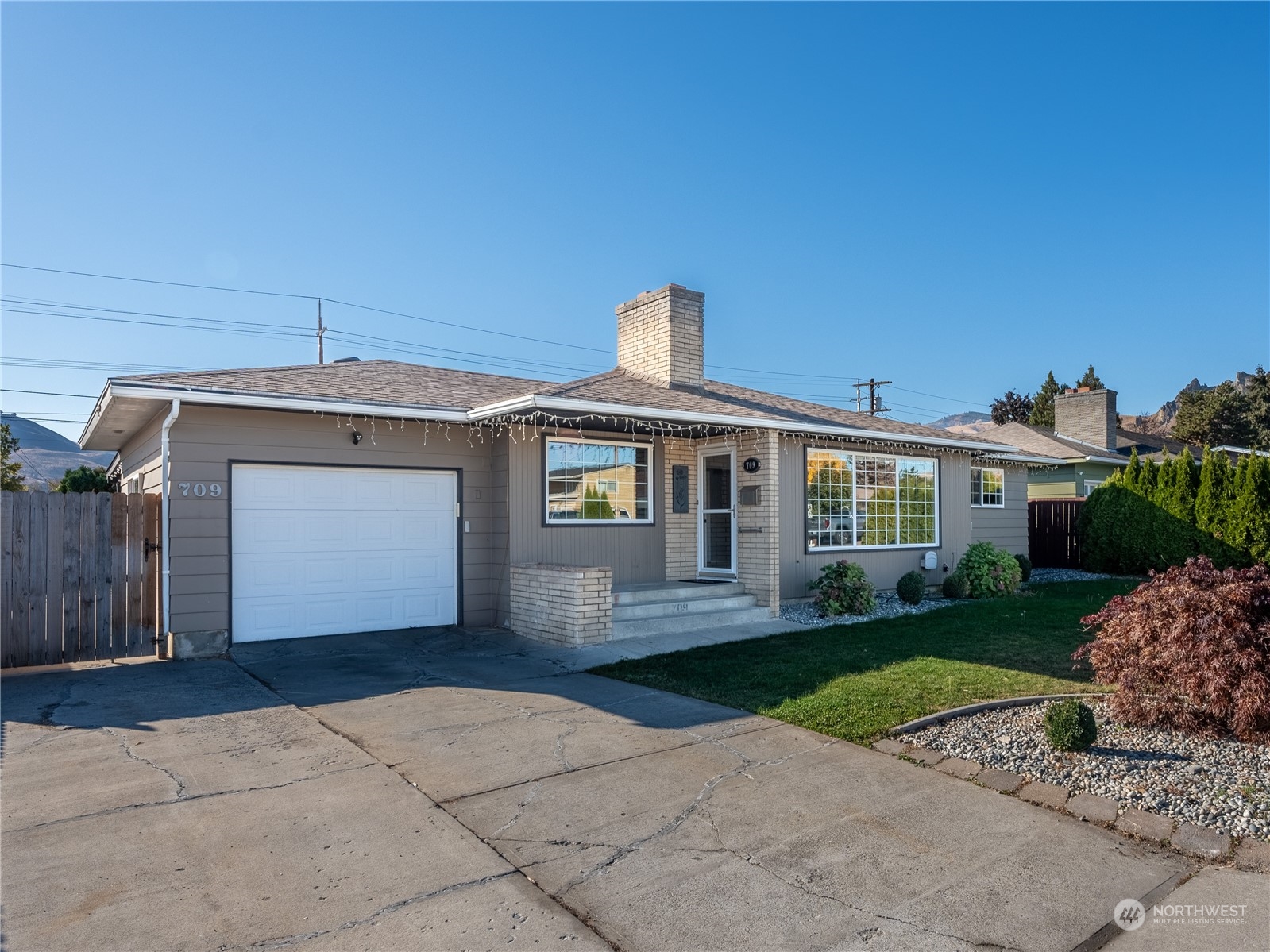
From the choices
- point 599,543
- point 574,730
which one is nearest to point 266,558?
point 599,543

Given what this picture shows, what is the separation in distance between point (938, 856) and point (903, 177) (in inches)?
530

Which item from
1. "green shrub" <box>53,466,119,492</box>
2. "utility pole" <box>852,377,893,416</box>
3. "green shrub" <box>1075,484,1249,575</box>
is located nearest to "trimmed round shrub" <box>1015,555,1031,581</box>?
"green shrub" <box>1075,484,1249,575</box>

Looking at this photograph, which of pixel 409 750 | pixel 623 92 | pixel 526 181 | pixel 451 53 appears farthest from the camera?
pixel 526 181

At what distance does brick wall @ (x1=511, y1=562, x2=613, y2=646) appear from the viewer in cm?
858

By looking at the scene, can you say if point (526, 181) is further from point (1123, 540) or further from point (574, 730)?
point (1123, 540)

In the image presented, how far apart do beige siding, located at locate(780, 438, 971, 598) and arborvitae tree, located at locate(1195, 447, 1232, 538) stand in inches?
191

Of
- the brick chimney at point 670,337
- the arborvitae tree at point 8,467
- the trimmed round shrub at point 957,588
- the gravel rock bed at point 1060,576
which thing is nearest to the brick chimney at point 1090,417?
the gravel rock bed at point 1060,576

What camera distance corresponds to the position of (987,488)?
15.6m

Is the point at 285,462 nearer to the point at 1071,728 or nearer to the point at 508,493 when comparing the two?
the point at 508,493

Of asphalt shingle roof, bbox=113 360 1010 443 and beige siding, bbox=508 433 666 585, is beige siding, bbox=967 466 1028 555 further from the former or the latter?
beige siding, bbox=508 433 666 585

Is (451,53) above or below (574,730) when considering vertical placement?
above

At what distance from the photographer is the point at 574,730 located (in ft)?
18.0

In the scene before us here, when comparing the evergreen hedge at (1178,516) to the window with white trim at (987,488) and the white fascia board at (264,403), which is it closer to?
the window with white trim at (987,488)

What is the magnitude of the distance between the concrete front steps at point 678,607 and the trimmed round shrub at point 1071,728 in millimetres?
5136
